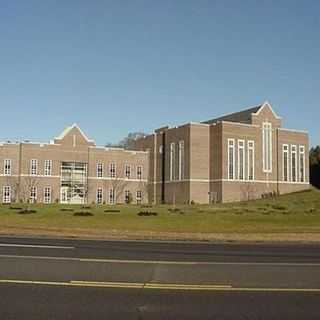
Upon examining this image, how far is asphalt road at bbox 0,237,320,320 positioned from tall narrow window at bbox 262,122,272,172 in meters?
87.4

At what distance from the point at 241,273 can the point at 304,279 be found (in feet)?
4.68

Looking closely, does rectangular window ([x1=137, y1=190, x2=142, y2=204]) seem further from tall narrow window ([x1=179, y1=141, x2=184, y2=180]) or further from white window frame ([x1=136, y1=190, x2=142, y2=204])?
tall narrow window ([x1=179, y1=141, x2=184, y2=180])

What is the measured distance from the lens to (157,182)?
11119 centimetres

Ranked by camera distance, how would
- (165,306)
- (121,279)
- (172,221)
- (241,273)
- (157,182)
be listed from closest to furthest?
(165,306) < (121,279) < (241,273) < (172,221) < (157,182)

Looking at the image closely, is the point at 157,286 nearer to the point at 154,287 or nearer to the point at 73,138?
the point at 154,287

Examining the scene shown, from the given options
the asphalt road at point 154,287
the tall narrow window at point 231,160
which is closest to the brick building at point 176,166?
the tall narrow window at point 231,160

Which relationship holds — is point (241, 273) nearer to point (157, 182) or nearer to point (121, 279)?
point (121, 279)

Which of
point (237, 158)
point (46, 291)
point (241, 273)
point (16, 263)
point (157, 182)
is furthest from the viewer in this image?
point (157, 182)

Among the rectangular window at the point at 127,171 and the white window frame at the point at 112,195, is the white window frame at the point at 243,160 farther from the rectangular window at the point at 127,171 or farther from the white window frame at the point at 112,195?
the white window frame at the point at 112,195

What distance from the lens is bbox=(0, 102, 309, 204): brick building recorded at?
99562mm

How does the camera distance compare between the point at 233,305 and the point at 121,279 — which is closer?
the point at 233,305

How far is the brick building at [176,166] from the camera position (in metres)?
99.6

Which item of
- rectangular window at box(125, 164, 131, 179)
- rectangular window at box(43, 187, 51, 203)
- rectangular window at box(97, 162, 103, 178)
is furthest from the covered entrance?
rectangular window at box(125, 164, 131, 179)

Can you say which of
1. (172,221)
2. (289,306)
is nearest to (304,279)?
(289,306)
